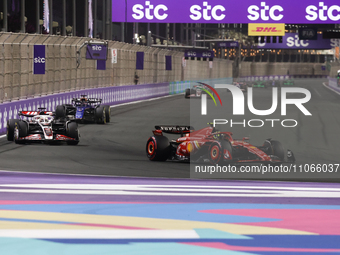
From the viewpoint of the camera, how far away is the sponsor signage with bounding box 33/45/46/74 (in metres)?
23.6

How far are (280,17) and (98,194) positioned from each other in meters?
29.6

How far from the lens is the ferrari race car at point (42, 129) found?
16578 mm

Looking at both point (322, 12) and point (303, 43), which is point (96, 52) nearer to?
point (322, 12)

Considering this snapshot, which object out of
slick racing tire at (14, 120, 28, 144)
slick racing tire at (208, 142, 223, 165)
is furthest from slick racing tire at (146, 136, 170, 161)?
slick racing tire at (14, 120, 28, 144)

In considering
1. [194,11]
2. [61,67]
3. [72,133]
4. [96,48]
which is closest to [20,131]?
[72,133]

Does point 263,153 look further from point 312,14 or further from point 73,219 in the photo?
point 312,14

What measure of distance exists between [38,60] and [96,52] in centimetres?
857

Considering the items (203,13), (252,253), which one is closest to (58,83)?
(203,13)

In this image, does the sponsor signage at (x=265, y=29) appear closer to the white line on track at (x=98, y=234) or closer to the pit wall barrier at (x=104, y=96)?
the pit wall barrier at (x=104, y=96)

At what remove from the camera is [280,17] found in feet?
124

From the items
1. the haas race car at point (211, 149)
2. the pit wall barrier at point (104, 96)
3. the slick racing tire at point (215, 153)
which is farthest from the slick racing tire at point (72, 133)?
the slick racing tire at point (215, 153)

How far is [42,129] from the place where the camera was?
16.7 metres

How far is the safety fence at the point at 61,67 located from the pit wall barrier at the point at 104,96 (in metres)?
0.65

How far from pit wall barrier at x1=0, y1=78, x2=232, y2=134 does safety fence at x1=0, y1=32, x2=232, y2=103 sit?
0.65 metres
